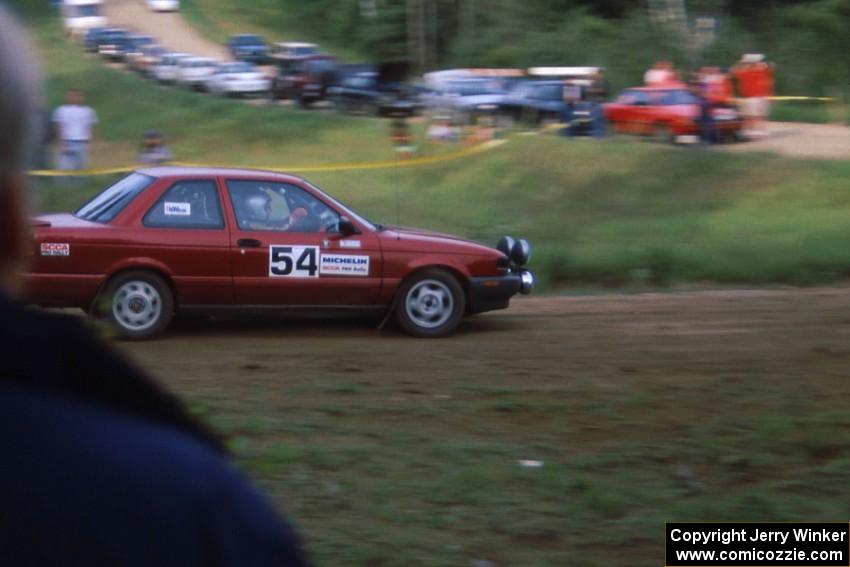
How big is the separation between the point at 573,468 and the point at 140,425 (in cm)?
474

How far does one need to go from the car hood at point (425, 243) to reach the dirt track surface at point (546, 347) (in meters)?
0.75

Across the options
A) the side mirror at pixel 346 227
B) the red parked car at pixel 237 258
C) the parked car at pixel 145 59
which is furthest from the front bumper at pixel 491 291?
the parked car at pixel 145 59

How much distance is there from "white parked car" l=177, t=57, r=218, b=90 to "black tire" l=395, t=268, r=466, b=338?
92.8 feet

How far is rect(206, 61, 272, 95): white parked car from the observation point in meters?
36.6

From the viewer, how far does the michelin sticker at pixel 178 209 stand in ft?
33.3

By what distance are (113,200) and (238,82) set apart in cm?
2705

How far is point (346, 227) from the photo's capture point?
10344 mm

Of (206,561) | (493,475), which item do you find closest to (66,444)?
(206,561)

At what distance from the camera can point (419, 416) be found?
23.6ft

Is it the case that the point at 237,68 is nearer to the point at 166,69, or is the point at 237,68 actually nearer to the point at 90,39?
the point at 166,69

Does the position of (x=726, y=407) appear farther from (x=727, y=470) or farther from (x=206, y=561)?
(x=206, y=561)

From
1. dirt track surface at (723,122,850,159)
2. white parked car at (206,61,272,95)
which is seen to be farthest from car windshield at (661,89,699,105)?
white parked car at (206,61,272,95)

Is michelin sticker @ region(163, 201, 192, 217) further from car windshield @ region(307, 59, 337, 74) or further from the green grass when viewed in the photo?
car windshield @ region(307, 59, 337, 74)

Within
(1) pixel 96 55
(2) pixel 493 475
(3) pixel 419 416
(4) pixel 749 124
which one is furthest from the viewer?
(1) pixel 96 55
